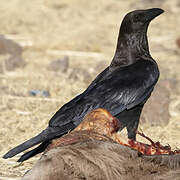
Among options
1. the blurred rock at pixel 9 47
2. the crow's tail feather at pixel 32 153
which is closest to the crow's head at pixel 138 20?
the crow's tail feather at pixel 32 153

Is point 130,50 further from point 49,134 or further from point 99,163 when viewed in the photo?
point 99,163

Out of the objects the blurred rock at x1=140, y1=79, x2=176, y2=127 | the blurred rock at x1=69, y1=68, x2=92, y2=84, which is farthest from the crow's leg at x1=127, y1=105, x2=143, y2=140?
the blurred rock at x1=69, y1=68, x2=92, y2=84

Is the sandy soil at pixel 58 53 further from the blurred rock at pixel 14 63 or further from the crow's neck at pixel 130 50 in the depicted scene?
the crow's neck at pixel 130 50

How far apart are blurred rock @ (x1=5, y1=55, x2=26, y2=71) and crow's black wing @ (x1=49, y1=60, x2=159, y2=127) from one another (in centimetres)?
422

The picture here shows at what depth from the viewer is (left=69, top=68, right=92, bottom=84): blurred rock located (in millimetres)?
8938

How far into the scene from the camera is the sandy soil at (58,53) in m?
6.65

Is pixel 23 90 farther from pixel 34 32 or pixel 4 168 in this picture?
pixel 34 32

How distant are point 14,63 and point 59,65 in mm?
759

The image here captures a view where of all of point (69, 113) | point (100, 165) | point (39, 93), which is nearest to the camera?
point (100, 165)

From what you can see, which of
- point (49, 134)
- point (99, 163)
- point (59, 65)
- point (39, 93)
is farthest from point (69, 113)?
point (59, 65)

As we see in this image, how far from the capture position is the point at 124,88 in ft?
17.8

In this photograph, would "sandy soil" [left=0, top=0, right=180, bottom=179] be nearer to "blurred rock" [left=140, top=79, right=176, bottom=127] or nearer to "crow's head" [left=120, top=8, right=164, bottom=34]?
"blurred rock" [left=140, top=79, right=176, bottom=127]

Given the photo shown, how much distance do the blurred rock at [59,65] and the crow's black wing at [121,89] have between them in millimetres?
3967

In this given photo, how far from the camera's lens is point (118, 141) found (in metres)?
3.62
